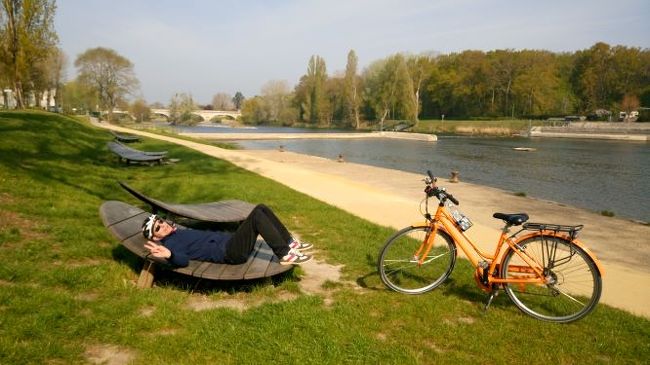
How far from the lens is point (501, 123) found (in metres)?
80.9

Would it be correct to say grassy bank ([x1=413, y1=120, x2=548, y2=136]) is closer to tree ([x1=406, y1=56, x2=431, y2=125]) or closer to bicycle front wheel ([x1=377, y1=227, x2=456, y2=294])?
tree ([x1=406, y1=56, x2=431, y2=125])

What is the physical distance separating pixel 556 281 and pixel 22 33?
3410cm

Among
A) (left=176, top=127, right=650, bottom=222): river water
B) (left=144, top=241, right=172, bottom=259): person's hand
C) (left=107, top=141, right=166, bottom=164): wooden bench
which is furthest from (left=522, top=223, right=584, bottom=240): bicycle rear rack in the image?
(left=107, top=141, right=166, bottom=164): wooden bench

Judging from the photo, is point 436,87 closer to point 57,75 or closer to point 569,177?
point 57,75

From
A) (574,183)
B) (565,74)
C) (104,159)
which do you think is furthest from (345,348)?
(565,74)

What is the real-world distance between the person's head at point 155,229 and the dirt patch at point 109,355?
1284 millimetres

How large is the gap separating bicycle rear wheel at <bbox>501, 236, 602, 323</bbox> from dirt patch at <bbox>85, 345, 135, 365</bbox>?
341 centimetres

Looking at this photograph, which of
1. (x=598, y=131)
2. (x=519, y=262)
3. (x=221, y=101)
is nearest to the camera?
(x=519, y=262)

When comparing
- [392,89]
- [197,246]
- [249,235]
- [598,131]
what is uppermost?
[392,89]

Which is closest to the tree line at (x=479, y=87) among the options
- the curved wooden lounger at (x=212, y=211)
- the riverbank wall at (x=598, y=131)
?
the riverbank wall at (x=598, y=131)

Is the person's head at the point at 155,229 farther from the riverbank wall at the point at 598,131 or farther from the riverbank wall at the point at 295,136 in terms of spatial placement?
the riverbank wall at the point at 598,131

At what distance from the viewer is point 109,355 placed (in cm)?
327

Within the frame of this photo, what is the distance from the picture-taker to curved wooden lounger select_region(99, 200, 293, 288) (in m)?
4.30

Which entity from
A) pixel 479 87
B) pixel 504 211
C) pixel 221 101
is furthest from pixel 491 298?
pixel 221 101
